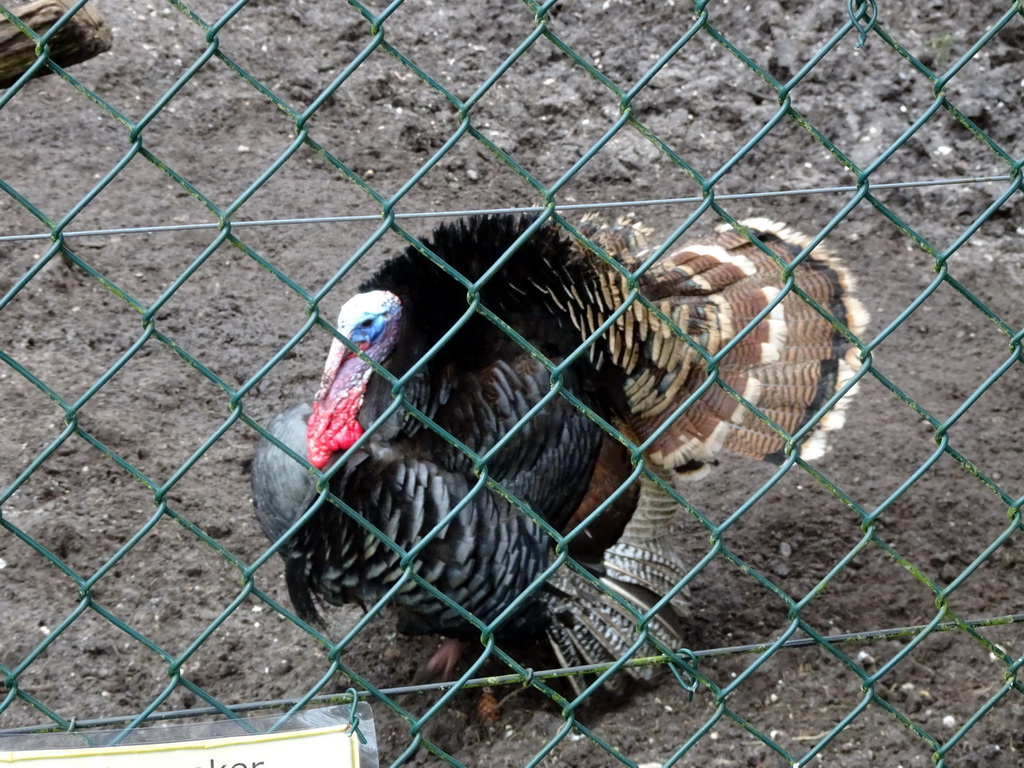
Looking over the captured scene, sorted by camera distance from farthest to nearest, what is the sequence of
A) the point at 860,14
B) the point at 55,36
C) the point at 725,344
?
the point at 725,344, the point at 55,36, the point at 860,14

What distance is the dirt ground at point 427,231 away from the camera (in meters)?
3.03

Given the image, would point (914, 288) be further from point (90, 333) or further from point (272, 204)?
point (90, 333)

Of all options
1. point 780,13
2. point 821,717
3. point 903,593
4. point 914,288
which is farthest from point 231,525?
point 780,13

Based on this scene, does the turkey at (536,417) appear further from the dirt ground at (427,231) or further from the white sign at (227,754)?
the white sign at (227,754)

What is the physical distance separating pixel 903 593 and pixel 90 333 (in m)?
3.09

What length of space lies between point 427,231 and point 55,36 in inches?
105

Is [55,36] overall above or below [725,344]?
below

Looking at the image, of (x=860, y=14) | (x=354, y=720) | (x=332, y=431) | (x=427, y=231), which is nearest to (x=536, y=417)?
(x=332, y=431)

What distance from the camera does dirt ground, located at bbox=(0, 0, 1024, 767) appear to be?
3033 millimetres

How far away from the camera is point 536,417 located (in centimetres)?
300

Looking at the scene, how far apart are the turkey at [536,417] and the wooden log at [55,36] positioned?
3.63ft

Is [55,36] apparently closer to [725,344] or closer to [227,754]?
[227,754]

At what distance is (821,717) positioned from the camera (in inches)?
117

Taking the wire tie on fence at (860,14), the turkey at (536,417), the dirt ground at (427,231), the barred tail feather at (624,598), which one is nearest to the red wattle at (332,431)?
the turkey at (536,417)
